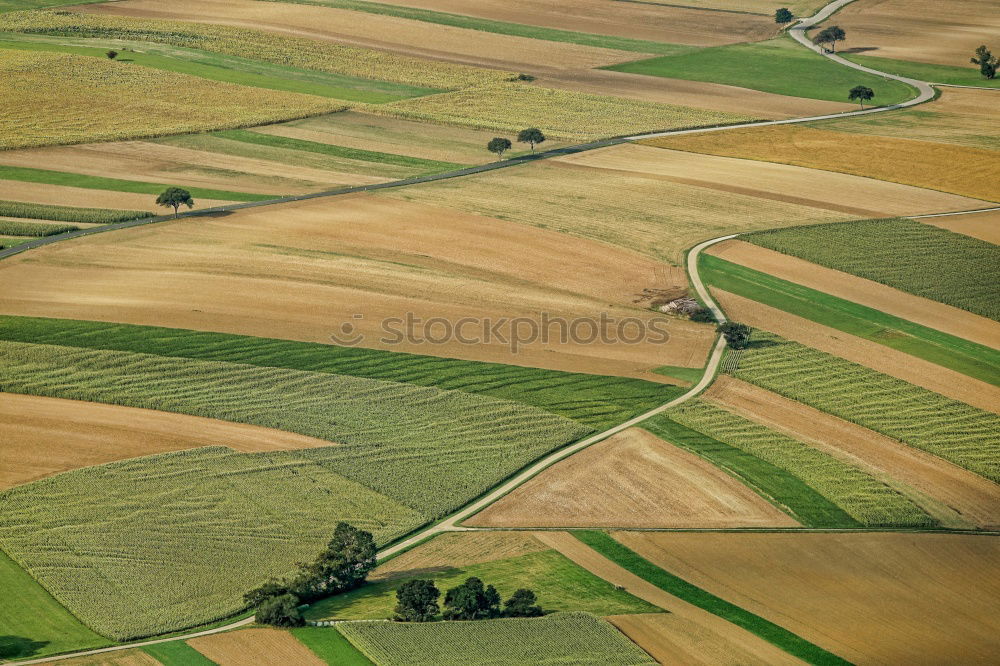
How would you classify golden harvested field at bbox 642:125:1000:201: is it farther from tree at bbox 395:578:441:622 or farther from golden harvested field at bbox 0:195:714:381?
tree at bbox 395:578:441:622

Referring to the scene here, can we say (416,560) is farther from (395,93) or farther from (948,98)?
(948,98)

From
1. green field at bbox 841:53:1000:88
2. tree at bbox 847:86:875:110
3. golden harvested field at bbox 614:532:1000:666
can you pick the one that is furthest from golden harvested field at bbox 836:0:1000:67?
golden harvested field at bbox 614:532:1000:666

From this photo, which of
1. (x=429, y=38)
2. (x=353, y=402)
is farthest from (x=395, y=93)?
(x=353, y=402)

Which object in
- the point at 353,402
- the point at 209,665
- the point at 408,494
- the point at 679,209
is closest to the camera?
the point at 209,665

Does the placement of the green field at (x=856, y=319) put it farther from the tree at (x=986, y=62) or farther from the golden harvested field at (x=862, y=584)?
the tree at (x=986, y=62)

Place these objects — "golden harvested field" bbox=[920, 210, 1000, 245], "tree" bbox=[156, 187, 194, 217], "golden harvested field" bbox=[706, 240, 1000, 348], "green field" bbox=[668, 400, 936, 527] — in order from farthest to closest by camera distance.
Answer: "golden harvested field" bbox=[920, 210, 1000, 245], "tree" bbox=[156, 187, 194, 217], "golden harvested field" bbox=[706, 240, 1000, 348], "green field" bbox=[668, 400, 936, 527]

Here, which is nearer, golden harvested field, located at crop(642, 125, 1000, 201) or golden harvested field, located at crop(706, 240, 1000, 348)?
golden harvested field, located at crop(706, 240, 1000, 348)
